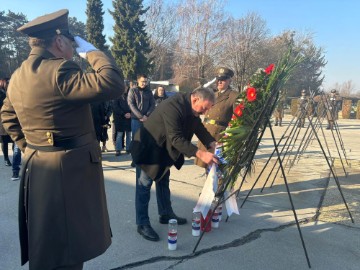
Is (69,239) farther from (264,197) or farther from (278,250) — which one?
(264,197)

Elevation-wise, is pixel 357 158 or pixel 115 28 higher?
pixel 115 28

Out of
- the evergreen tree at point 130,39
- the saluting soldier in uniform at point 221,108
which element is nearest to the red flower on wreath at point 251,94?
the saluting soldier in uniform at point 221,108

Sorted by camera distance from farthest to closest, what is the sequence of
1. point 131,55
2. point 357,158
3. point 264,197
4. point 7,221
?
point 131,55
point 357,158
point 264,197
point 7,221

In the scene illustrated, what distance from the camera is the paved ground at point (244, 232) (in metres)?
3.26

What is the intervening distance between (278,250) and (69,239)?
240 centimetres

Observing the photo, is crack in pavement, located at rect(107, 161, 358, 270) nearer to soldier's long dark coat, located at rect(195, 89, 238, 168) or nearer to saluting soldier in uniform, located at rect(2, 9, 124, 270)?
saluting soldier in uniform, located at rect(2, 9, 124, 270)

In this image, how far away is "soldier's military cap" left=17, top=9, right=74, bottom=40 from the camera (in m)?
1.97

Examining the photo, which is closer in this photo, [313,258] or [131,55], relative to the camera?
[313,258]

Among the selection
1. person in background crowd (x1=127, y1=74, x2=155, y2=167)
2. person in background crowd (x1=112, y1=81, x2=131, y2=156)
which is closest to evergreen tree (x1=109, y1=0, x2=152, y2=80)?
person in background crowd (x1=112, y1=81, x2=131, y2=156)

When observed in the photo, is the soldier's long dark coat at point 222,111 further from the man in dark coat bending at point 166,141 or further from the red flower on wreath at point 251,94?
the red flower on wreath at point 251,94

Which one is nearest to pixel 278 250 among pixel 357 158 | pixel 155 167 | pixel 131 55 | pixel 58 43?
pixel 155 167

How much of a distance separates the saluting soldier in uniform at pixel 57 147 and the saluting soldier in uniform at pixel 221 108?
9.66 feet

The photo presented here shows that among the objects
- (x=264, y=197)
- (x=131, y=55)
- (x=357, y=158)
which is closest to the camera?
(x=264, y=197)

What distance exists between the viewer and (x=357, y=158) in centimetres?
912
